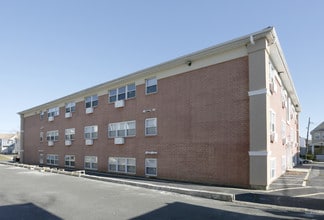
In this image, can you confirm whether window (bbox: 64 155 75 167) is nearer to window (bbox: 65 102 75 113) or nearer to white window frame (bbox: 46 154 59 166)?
white window frame (bbox: 46 154 59 166)

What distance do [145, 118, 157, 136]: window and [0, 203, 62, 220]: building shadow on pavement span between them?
10.9 m

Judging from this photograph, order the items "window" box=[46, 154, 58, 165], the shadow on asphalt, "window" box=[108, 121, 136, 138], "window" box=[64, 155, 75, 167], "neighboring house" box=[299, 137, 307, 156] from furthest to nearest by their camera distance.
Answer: "neighboring house" box=[299, 137, 307, 156], "window" box=[46, 154, 58, 165], "window" box=[64, 155, 75, 167], "window" box=[108, 121, 136, 138], the shadow on asphalt

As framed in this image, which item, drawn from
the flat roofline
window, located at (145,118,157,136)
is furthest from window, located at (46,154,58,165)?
window, located at (145,118,157,136)

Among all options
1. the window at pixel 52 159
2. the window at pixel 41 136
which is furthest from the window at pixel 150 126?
the window at pixel 41 136

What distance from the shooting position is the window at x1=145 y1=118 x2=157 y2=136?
67.6ft

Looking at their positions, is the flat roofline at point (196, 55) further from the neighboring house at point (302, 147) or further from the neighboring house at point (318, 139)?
the neighboring house at point (318, 139)

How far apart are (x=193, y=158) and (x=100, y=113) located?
1207cm

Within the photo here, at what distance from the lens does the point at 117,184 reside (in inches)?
662

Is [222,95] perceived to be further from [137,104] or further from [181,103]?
[137,104]

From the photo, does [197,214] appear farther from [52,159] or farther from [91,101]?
[52,159]

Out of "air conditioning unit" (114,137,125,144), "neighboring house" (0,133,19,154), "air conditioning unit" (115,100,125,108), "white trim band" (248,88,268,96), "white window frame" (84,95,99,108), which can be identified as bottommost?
"neighboring house" (0,133,19,154)

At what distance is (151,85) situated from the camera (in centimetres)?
2128

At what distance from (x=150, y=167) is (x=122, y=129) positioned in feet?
15.3

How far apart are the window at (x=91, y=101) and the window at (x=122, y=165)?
231 inches
